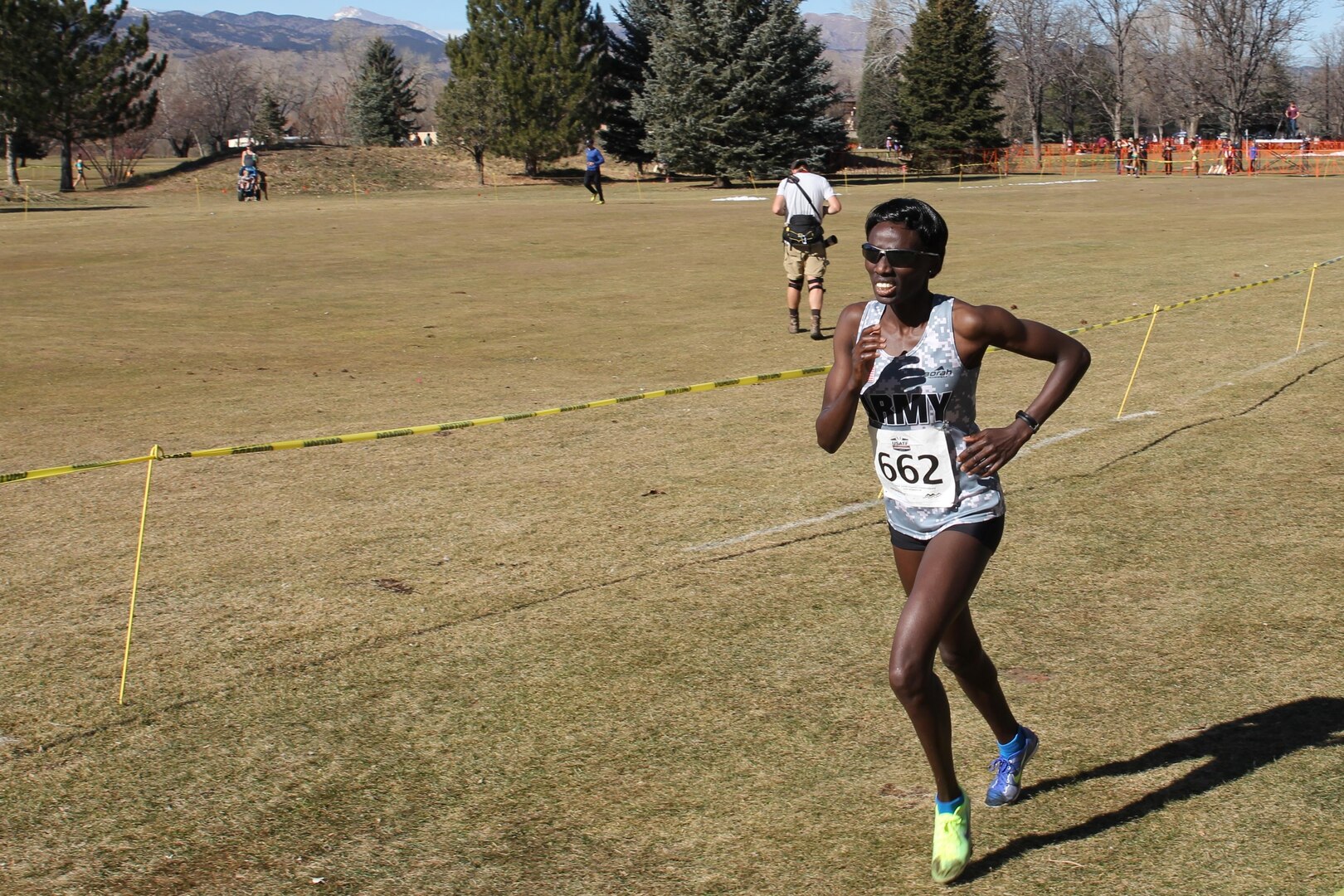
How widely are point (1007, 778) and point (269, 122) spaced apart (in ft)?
335

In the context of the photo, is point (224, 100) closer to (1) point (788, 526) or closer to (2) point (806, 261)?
(2) point (806, 261)

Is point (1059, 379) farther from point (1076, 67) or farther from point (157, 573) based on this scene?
point (1076, 67)

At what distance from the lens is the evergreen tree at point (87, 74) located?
58688 millimetres

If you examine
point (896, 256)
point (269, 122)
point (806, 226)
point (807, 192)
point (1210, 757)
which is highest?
point (269, 122)

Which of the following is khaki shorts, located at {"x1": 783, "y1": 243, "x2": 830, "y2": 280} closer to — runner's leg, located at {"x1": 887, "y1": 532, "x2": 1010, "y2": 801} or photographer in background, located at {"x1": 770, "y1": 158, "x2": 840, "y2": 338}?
photographer in background, located at {"x1": 770, "y1": 158, "x2": 840, "y2": 338}

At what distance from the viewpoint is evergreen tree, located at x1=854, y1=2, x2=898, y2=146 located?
93.3 m

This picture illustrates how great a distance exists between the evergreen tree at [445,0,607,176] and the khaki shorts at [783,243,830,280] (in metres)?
50.7

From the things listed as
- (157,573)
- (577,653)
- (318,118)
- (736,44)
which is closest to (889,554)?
(577,653)

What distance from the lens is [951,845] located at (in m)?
4.12

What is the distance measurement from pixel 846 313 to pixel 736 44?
2036 inches

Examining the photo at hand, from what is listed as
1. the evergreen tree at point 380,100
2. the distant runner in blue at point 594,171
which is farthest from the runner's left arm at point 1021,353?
the evergreen tree at point 380,100

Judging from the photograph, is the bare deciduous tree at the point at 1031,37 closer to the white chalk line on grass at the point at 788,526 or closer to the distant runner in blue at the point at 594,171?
the distant runner in blue at the point at 594,171

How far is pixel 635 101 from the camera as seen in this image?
5766cm

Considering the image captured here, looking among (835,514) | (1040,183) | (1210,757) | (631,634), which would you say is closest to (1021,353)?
(1210,757)
